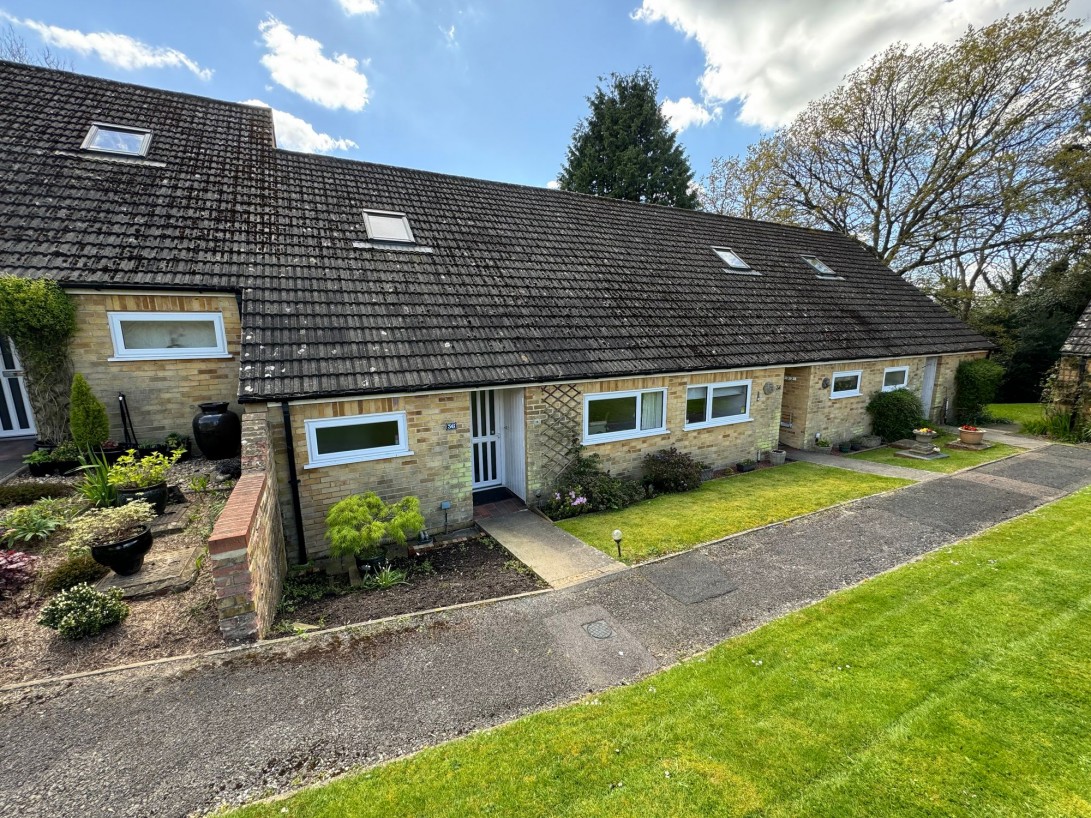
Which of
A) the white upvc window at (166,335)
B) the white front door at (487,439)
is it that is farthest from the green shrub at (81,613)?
the white front door at (487,439)

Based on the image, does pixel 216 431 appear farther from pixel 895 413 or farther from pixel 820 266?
pixel 820 266

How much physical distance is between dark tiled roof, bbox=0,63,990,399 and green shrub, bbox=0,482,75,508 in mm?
3275

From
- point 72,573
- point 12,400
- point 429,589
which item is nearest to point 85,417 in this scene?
point 72,573

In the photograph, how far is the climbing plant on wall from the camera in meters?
6.91

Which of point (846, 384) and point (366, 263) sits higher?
point (366, 263)

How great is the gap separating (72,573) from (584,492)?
7133 mm

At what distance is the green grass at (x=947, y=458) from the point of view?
1114 cm

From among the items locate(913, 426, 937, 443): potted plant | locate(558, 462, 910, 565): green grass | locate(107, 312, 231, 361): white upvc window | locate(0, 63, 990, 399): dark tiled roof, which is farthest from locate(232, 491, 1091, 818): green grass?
locate(913, 426, 937, 443): potted plant

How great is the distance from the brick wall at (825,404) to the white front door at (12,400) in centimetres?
1722

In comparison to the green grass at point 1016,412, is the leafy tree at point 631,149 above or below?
above

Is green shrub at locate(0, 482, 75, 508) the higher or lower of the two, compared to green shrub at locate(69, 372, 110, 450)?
lower

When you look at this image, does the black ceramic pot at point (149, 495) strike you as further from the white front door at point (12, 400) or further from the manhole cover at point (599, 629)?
the manhole cover at point (599, 629)

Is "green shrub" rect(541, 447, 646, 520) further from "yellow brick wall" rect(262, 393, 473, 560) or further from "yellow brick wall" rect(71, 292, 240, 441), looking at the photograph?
"yellow brick wall" rect(71, 292, 240, 441)

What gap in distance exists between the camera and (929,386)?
15.7 meters
